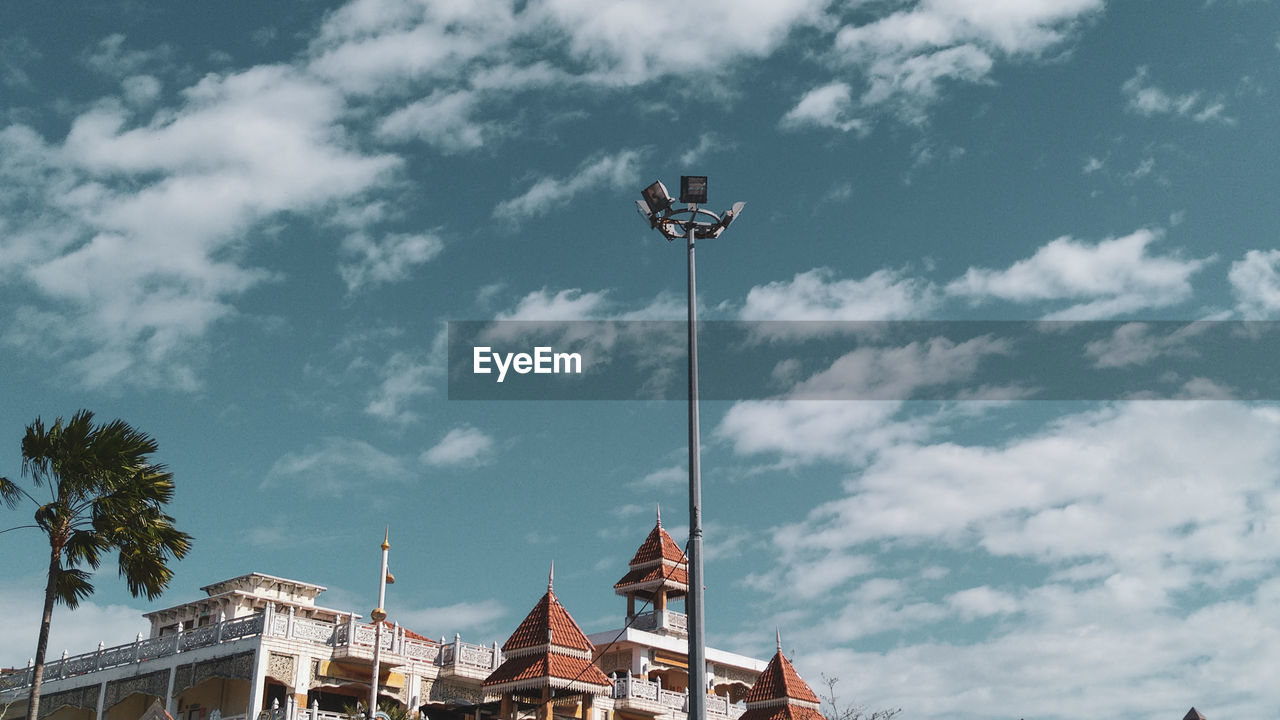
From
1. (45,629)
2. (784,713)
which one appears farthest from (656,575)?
(45,629)

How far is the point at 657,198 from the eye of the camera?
1755 centimetres

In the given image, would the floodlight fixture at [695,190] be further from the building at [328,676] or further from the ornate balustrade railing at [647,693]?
the ornate balustrade railing at [647,693]

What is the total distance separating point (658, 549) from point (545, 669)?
1680cm

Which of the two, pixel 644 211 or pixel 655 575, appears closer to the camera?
pixel 644 211

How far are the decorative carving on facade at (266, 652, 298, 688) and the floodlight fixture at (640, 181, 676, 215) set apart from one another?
2052cm

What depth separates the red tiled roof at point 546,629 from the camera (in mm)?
34031

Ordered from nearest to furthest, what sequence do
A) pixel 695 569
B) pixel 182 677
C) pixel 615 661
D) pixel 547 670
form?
pixel 695 569
pixel 547 670
pixel 182 677
pixel 615 661

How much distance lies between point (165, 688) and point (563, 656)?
1185 centimetres

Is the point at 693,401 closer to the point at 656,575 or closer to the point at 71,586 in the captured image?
the point at 71,586

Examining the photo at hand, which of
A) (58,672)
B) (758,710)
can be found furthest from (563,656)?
(58,672)

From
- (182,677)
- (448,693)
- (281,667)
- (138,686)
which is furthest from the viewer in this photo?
(448,693)

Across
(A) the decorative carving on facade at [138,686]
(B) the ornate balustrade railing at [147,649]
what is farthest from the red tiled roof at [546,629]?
(A) the decorative carving on facade at [138,686]

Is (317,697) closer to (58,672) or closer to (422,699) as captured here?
(422,699)

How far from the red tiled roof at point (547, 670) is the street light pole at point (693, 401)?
54.2ft
